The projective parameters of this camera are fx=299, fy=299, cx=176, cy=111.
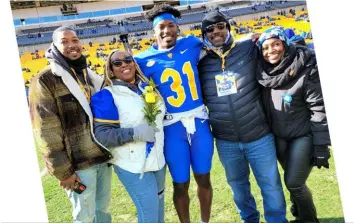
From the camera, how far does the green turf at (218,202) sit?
7.00 feet

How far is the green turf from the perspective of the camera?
213 centimetres

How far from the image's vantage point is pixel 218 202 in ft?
7.76

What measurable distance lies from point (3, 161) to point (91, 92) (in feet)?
1.86

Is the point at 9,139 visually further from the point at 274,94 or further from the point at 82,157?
the point at 274,94

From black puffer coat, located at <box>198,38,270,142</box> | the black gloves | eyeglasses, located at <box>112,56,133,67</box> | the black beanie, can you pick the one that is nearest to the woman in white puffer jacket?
eyeglasses, located at <box>112,56,133,67</box>

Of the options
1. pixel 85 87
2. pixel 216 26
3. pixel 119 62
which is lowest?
pixel 85 87

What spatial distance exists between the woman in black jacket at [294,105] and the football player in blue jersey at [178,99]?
43 cm

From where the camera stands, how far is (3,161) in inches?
54.6

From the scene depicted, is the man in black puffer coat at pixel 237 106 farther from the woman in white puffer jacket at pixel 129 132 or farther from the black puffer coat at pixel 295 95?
the woman in white puffer jacket at pixel 129 132

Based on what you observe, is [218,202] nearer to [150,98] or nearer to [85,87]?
[150,98]

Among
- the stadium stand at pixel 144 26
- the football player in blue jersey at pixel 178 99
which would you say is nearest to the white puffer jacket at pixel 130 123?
the football player in blue jersey at pixel 178 99

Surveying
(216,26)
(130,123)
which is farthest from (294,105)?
(130,123)

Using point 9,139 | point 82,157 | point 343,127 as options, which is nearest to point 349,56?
point 343,127

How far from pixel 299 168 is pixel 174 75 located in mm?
956
